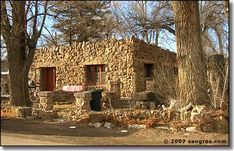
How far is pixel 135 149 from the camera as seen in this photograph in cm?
493

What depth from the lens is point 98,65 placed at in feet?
24.4

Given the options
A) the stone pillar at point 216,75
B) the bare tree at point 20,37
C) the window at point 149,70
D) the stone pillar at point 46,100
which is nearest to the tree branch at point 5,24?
the bare tree at point 20,37

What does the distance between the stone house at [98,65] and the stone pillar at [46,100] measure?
97 mm

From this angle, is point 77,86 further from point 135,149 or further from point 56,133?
point 135,149

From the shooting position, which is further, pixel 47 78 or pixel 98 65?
pixel 98 65

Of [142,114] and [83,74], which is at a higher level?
[83,74]

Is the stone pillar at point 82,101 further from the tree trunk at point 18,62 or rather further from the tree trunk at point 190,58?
the tree trunk at point 190,58

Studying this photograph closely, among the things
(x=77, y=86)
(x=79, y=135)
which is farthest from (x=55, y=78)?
(x=79, y=135)

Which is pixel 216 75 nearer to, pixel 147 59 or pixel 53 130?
pixel 147 59

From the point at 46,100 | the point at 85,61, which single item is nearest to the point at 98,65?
the point at 85,61

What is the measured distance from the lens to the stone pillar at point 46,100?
6821mm

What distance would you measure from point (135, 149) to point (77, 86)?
2.27 m

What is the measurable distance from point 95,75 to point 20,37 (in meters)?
1.54

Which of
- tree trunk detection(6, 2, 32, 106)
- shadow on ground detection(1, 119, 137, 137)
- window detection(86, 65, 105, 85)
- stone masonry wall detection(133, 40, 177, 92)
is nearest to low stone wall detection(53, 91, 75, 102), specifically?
window detection(86, 65, 105, 85)
